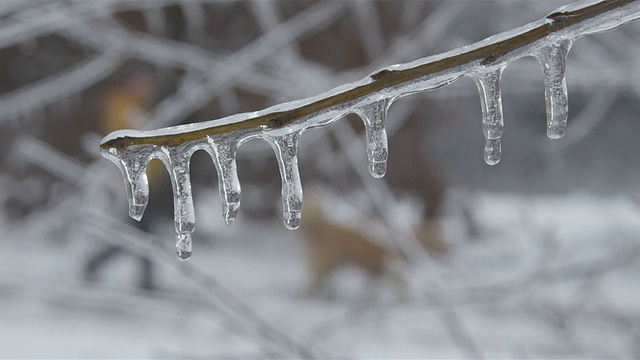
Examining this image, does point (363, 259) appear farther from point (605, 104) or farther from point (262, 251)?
point (605, 104)

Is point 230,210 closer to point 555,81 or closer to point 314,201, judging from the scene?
point 555,81

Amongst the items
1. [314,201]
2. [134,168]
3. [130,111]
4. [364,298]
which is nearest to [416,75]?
[134,168]

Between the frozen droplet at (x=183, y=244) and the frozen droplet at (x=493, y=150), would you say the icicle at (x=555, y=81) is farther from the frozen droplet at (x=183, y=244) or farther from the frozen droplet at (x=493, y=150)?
the frozen droplet at (x=183, y=244)

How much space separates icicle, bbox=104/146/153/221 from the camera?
1.73 feet

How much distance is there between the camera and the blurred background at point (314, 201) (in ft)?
7.50

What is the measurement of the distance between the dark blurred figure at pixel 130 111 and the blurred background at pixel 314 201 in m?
0.01

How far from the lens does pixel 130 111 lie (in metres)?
3.46

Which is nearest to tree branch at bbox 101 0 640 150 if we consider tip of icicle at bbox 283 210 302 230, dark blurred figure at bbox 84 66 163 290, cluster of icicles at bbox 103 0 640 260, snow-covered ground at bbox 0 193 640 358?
cluster of icicles at bbox 103 0 640 260

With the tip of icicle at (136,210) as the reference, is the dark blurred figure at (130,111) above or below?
above

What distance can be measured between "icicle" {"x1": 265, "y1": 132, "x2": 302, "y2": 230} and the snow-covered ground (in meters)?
1.07

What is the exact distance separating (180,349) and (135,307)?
5.06 feet

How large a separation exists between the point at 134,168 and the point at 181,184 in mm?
A: 33

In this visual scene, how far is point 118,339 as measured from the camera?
373 centimetres

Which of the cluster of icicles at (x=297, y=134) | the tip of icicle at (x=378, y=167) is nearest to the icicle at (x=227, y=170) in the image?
the cluster of icicles at (x=297, y=134)
